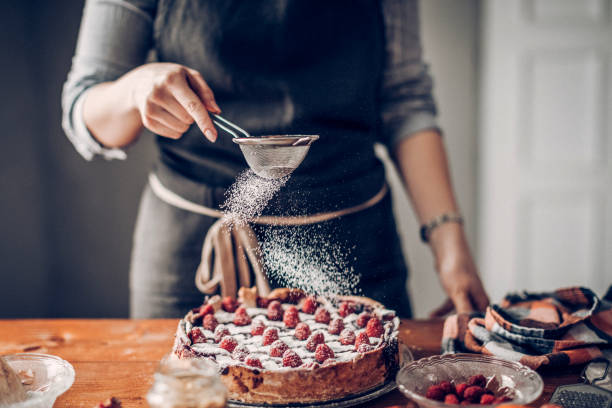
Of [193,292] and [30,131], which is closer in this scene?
[193,292]

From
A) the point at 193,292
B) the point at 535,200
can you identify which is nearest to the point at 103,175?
the point at 193,292

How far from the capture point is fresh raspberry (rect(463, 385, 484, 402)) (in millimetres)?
759

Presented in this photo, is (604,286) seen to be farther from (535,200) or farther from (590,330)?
(590,330)

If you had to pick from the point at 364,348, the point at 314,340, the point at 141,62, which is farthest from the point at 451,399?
the point at 141,62

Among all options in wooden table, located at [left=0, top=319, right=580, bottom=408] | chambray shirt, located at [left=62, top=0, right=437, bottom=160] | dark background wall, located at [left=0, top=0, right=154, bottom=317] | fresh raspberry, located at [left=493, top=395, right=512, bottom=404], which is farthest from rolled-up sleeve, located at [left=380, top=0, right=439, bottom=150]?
dark background wall, located at [left=0, top=0, right=154, bottom=317]

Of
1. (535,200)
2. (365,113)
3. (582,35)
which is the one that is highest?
(582,35)

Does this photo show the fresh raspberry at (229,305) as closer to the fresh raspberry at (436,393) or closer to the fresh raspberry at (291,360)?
the fresh raspberry at (291,360)

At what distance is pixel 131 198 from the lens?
2996 millimetres

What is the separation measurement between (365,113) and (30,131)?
6.72 ft

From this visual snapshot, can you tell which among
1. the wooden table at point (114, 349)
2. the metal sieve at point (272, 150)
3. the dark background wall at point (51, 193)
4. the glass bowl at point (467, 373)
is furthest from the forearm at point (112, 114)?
the dark background wall at point (51, 193)

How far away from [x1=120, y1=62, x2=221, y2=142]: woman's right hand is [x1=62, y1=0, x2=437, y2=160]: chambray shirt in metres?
0.26

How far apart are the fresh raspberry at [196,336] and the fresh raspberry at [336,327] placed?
237mm

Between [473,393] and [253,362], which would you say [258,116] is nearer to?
[253,362]

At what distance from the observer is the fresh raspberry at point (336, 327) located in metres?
1.07
